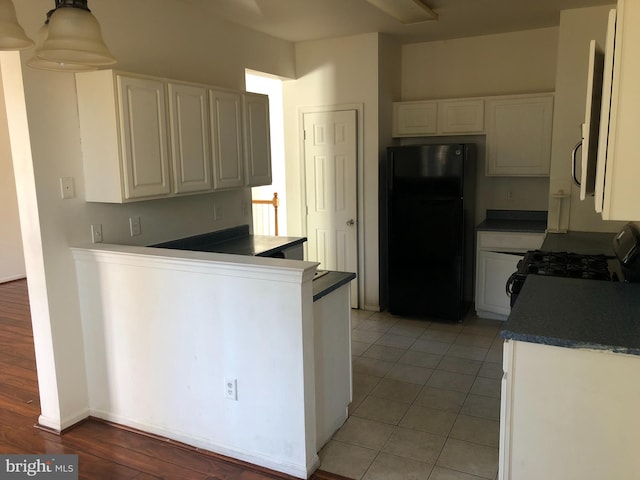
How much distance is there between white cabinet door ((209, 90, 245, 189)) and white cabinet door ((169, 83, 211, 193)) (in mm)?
69

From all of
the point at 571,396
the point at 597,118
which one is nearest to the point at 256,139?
the point at 597,118

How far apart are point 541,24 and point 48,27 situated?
4020 millimetres

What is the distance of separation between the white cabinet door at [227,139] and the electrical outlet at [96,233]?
32.0 inches

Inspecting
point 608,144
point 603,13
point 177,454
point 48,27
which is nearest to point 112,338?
point 177,454

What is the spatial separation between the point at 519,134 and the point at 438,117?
0.75 metres

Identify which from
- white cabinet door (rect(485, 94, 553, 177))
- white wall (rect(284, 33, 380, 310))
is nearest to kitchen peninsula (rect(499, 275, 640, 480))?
white cabinet door (rect(485, 94, 553, 177))

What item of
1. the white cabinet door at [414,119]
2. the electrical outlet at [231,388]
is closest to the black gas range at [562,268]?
the electrical outlet at [231,388]

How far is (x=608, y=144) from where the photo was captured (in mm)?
1535

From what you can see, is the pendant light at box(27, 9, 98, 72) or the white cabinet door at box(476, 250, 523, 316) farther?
the white cabinet door at box(476, 250, 523, 316)

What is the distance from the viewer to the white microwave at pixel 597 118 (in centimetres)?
152

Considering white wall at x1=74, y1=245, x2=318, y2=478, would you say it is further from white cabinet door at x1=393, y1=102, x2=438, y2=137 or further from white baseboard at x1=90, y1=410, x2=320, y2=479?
white cabinet door at x1=393, y1=102, x2=438, y2=137

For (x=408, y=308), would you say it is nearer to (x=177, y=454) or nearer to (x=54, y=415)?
(x=177, y=454)

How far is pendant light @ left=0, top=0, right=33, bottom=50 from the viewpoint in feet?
5.52

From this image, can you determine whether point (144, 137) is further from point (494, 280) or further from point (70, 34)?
point (494, 280)
